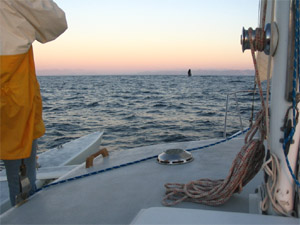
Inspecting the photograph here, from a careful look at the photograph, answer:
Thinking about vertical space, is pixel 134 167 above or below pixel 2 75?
below

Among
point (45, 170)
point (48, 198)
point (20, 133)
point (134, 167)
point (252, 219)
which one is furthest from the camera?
point (45, 170)

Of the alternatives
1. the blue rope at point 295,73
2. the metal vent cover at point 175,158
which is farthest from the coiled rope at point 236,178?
the metal vent cover at point 175,158

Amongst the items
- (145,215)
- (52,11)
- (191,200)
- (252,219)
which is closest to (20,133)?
(52,11)

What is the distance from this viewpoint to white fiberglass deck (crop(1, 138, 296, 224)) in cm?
183

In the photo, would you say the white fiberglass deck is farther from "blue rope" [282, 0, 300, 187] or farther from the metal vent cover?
"blue rope" [282, 0, 300, 187]

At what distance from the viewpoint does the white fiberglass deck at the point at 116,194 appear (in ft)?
5.99

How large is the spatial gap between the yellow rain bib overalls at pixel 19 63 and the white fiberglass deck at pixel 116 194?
0.47m

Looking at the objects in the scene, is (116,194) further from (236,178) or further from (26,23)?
(26,23)

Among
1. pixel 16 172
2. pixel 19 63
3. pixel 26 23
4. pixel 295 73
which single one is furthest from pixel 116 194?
pixel 295 73

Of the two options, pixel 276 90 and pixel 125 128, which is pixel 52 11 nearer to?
pixel 276 90

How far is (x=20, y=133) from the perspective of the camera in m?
1.71

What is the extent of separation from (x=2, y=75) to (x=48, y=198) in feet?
3.34

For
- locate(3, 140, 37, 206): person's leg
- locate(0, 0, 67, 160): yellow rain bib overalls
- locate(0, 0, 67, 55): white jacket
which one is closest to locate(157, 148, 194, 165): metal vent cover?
locate(3, 140, 37, 206): person's leg

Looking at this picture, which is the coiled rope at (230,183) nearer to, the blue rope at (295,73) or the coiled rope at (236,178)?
the coiled rope at (236,178)
